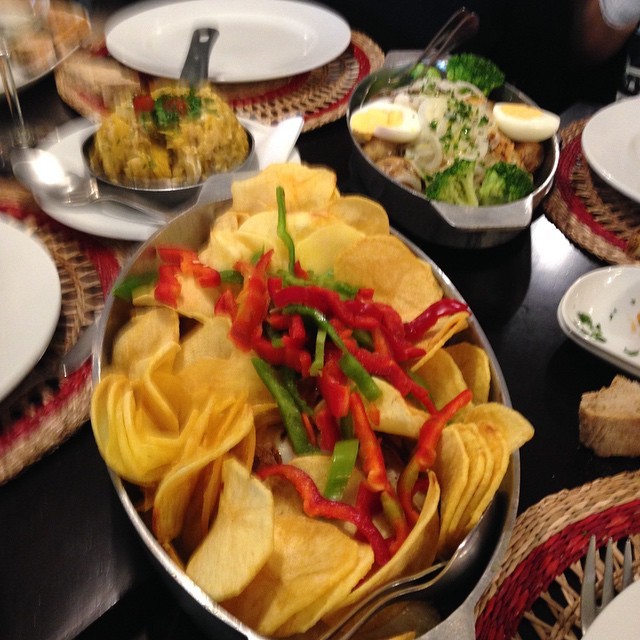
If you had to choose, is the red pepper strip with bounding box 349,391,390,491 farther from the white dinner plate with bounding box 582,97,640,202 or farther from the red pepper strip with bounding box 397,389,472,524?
the white dinner plate with bounding box 582,97,640,202

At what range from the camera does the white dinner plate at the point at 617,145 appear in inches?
49.4

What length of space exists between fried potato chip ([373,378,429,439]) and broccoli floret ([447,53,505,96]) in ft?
3.71

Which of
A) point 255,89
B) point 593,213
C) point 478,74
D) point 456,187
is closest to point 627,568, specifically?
point 456,187

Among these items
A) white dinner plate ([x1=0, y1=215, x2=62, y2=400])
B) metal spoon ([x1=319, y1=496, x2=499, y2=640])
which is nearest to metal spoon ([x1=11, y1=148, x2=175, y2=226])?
white dinner plate ([x1=0, y1=215, x2=62, y2=400])

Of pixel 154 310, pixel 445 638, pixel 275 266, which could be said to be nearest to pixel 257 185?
pixel 275 266

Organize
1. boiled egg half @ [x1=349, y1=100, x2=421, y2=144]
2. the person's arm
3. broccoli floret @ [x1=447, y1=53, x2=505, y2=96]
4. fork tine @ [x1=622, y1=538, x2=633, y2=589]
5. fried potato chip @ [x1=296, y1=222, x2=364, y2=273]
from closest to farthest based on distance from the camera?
fork tine @ [x1=622, y1=538, x2=633, y2=589], fried potato chip @ [x1=296, y1=222, x2=364, y2=273], boiled egg half @ [x1=349, y1=100, x2=421, y2=144], broccoli floret @ [x1=447, y1=53, x2=505, y2=96], the person's arm

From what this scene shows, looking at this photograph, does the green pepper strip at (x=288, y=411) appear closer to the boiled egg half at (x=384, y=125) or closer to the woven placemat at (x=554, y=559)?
the woven placemat at (x=554, y=559)

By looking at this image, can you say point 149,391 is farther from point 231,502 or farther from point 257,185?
point 257,185

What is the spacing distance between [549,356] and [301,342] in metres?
0.52

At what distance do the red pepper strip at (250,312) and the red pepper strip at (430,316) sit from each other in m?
0.19

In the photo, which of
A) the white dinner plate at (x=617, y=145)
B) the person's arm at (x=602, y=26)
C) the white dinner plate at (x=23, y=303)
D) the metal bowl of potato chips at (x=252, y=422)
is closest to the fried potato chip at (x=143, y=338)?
the metal bowl of potato chips at (x=252, y=422)

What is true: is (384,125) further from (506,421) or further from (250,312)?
(506,421)

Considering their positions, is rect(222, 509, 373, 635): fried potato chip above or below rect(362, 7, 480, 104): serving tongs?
below

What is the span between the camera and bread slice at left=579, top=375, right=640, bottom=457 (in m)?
0.81
